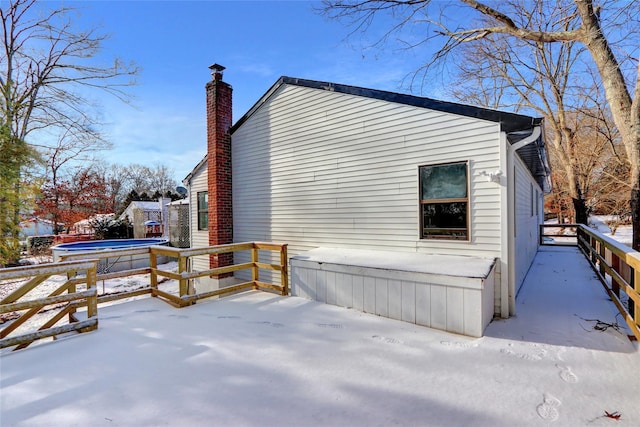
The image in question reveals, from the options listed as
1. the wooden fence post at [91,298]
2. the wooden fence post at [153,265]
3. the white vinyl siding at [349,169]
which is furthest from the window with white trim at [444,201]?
the wooden fence post at [91,298]

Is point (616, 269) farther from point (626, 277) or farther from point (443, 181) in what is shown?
point (443, 181)

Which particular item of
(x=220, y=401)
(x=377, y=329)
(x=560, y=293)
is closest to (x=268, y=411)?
(x=220, y=401)

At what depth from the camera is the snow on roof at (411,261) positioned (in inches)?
161

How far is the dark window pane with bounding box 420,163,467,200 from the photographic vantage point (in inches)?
198

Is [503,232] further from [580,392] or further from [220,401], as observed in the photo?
[220,401]

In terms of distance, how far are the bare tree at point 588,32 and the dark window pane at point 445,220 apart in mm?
5270

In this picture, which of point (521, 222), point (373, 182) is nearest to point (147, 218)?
point (373, 182)

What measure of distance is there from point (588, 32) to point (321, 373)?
9.40 m

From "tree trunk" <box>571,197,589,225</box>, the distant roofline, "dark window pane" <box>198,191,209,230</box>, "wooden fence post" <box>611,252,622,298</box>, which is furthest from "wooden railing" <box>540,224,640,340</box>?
"tree trunk" <box>571,197,589,225</box>

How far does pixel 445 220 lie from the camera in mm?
5207

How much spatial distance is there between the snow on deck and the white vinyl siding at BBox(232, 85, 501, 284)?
5.79 feet

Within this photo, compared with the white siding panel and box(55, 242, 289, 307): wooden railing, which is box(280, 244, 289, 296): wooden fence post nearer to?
box(55, 242, 289, 307): wooden railing

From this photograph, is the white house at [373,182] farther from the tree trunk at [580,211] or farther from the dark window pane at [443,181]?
the tree trunk at [580,211]

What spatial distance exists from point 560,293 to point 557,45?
17059 millimetres
